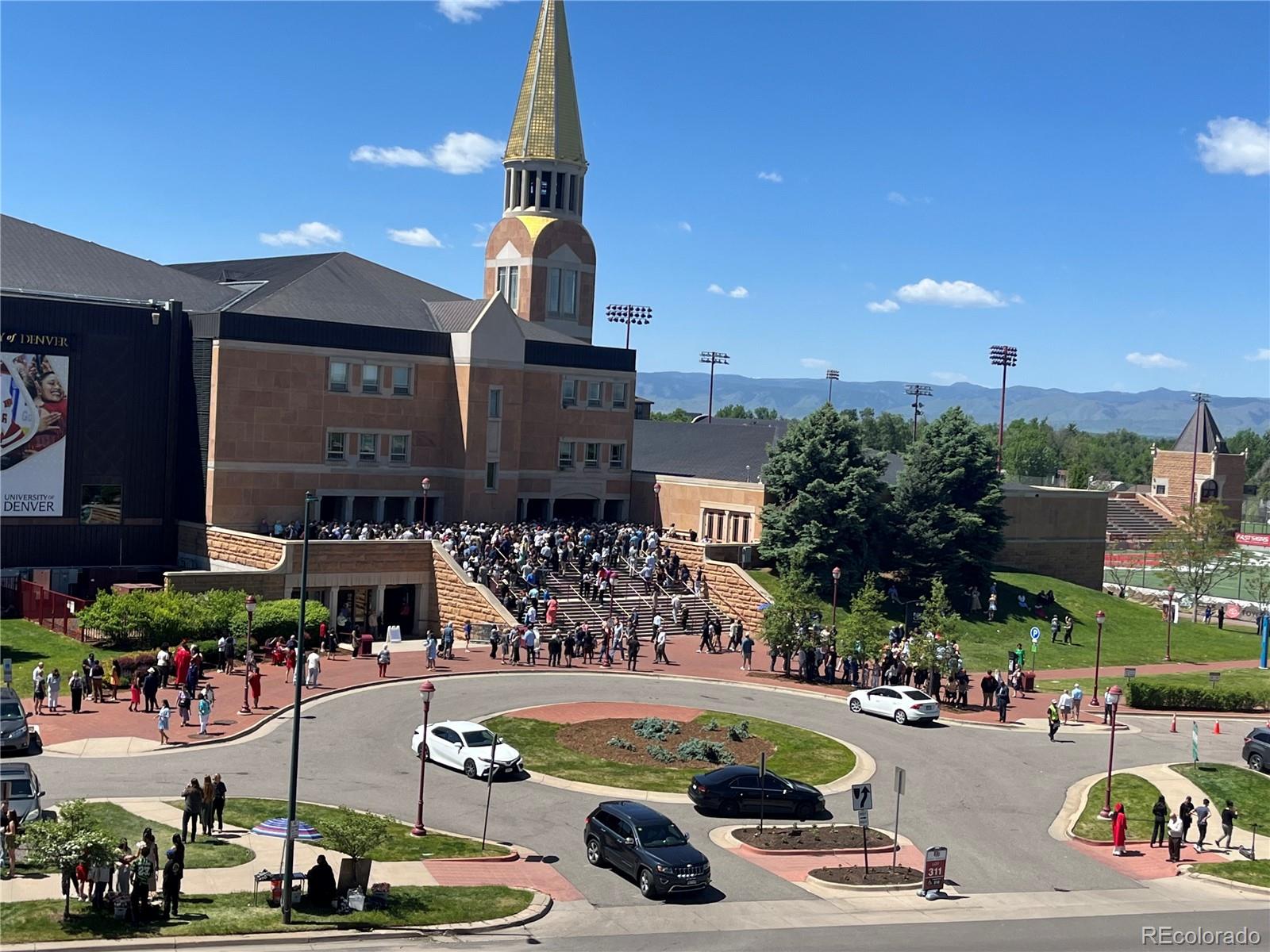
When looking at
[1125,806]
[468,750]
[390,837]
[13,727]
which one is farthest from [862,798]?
[13,727]

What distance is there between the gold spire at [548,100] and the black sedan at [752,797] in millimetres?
60679

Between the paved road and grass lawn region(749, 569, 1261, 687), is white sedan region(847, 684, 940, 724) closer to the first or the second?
the paved road

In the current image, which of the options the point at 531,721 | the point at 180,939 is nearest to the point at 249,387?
the point at 531,721

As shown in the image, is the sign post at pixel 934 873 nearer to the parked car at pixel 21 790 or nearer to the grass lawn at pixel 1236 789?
the grass lawn at pixel 1236 789

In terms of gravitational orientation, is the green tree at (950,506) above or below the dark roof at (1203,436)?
below

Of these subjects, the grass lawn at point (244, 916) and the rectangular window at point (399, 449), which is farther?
the rectangular window at point (399, 449)

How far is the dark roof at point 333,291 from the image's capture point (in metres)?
67.4

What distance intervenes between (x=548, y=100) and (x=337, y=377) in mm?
30604

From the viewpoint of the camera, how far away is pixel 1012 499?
272ft

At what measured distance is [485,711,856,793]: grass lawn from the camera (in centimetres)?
3766

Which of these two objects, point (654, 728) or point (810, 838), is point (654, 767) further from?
point (810, 838)

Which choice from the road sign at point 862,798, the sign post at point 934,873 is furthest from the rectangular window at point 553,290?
the sign post at point 934,873

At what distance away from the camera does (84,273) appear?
64188 millimetres

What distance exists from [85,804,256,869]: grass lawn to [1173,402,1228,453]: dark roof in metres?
134
